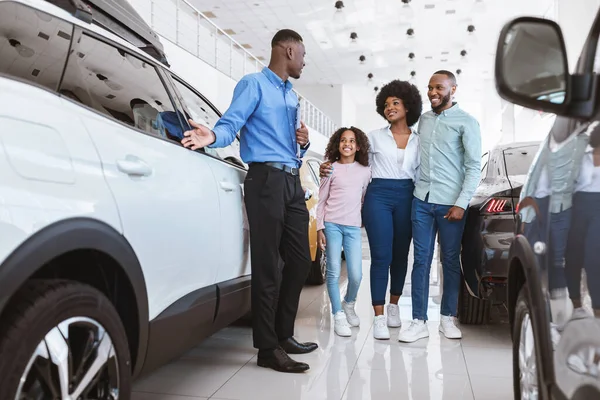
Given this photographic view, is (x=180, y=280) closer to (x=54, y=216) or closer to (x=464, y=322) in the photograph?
(x=54, y=216)

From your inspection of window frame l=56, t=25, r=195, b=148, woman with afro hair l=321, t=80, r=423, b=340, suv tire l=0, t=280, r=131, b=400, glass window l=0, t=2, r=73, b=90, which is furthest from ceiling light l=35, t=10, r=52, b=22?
woman with afro hair l=321, t=80, r=423, b=340

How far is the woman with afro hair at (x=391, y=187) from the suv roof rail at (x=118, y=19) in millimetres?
1474

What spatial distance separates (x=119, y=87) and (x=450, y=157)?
6.82 ft

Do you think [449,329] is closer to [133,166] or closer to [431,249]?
[431,249]

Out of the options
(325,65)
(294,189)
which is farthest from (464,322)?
(325,65)

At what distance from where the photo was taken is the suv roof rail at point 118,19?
5.64ft

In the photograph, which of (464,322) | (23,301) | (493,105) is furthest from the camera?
(493,105)

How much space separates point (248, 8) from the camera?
13391mm

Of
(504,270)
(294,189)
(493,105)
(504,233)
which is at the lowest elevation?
(504,270)

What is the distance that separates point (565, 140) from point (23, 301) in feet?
3.98

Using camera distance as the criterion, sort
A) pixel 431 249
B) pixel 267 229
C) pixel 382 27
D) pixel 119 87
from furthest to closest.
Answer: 1. pixel 382 27
2. pixel 431 249
3. pixel 267 229
4. pixel 119 87

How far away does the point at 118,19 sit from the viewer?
2.06 metres

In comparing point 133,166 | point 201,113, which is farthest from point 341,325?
point 133,166

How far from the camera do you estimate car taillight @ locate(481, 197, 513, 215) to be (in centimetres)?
301
